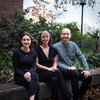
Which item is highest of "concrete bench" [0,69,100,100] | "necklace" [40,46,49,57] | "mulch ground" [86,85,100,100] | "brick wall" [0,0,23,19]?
"brick wall" [0,0,23,19]

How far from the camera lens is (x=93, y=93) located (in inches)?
216

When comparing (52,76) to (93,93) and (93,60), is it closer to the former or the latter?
(93,93)

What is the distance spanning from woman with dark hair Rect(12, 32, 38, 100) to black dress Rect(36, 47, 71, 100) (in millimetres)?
265

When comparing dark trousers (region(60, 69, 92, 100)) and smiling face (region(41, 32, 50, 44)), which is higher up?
smiling face (region(41, 32, 50, 44))

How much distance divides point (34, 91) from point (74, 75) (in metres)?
0.93

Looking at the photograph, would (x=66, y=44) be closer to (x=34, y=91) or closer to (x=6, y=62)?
(x=34, y=91)

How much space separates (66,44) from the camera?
15.2 feet

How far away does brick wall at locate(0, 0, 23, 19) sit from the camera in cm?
1191

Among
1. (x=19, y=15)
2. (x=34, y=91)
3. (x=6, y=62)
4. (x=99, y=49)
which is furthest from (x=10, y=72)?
(x=99, y=49)

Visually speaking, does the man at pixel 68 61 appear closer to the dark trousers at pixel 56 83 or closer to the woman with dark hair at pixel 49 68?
the woman with dark hair at pixel 49 68

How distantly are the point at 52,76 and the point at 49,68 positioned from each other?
0.20 metres

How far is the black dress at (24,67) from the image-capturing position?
376 centimetres

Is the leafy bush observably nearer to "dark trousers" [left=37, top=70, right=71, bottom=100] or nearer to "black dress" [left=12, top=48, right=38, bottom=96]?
"dark trousers" [left=37, top=70, right=71, bottom=100]

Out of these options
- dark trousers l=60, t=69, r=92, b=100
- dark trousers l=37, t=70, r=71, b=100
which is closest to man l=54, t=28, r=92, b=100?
dark trousers l=60, t=69, r=92, b=100
